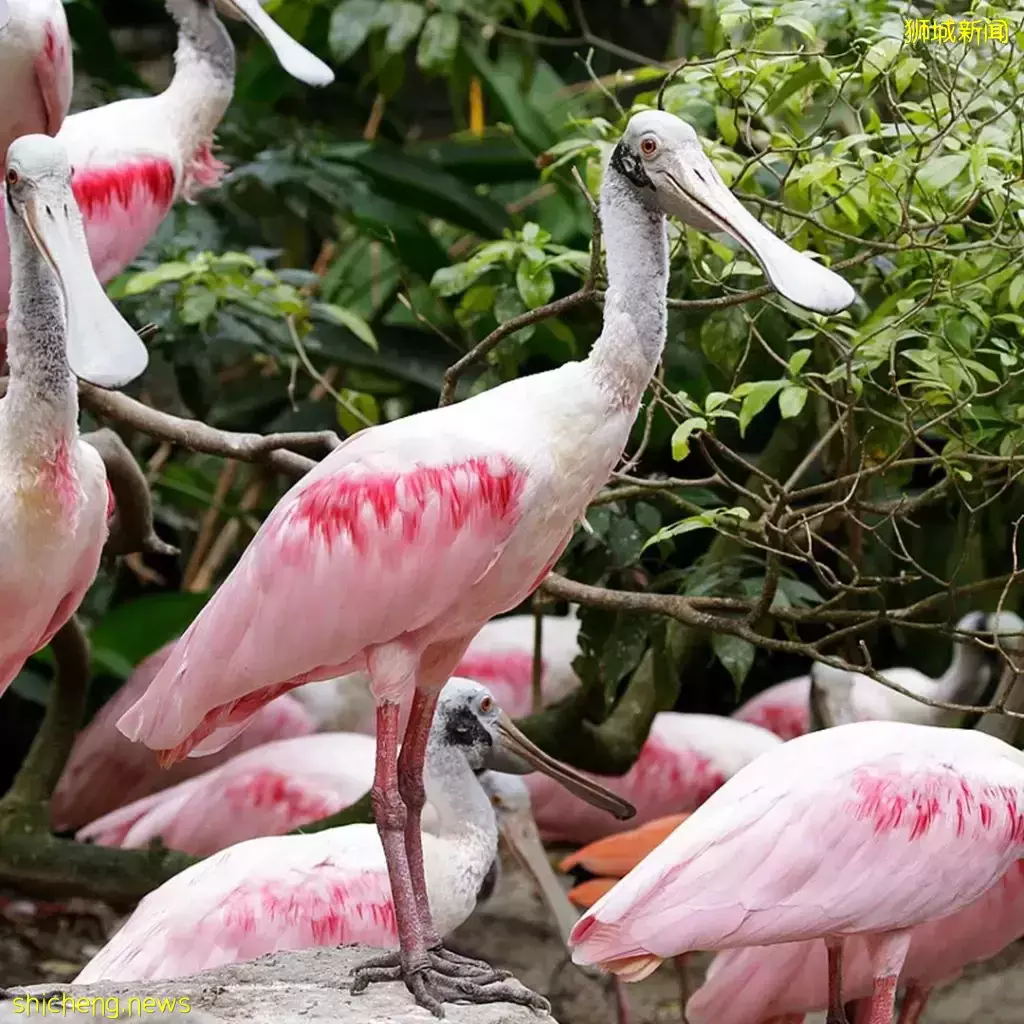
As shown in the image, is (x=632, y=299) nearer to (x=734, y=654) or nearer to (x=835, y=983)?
(x=734, y=654)

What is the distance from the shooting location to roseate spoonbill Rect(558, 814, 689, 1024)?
4.82 metres

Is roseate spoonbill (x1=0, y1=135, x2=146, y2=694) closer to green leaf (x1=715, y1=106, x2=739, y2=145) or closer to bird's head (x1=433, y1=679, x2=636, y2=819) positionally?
bird's head (x1=433, y1=679, x2=636, y2=819)

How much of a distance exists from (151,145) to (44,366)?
5.10 feet

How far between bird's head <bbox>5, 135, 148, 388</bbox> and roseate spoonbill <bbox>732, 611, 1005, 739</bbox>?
254cm

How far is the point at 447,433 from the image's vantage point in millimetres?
2865

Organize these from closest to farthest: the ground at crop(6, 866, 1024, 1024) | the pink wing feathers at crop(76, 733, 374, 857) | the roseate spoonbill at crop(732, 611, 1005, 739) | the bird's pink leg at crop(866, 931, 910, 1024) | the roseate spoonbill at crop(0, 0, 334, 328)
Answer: the bird's pink leg at crop(866, 931, 910, 1024), the roseate spoonbill at crop(0, 0, 334, 328), the pink wing feathers at crop(76, 733, 374, 857), the roseate spoonbill at crop(732, 611, 1005, 739), the ground at crop(6, 866, 1024, 1024)

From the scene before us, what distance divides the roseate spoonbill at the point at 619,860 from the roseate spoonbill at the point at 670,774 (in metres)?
0.46

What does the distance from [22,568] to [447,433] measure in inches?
27.5

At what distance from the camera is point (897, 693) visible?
524 cm

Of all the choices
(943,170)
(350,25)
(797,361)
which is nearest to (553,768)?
(797,361)

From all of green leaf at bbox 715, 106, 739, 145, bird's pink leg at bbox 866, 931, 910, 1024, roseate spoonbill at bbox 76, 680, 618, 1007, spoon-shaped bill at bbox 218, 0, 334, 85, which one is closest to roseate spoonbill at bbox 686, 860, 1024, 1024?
bird's pink leg at bbox 866, 931, 910, 1024

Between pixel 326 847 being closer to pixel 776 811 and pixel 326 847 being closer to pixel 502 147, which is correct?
pixel 776 811

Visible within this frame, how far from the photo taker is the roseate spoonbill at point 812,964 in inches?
148

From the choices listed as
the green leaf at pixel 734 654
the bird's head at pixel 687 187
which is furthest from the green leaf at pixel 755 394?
the green leaf at pixel 734 654
